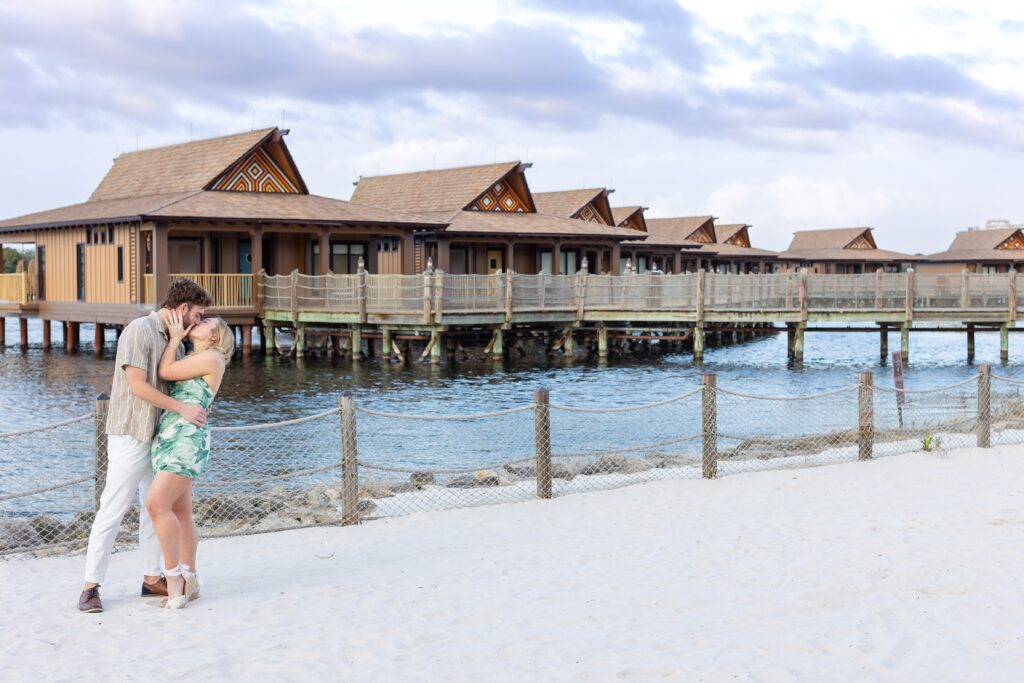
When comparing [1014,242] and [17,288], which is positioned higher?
[1014,242]

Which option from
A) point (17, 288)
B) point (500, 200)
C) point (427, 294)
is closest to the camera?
point (427, 294)

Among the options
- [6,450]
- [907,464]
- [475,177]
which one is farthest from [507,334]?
[907,464]

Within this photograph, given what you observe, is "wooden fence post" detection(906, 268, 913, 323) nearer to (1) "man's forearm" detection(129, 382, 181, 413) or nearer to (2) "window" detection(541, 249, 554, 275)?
(2) "window" detection(541, 249, 554, 275)

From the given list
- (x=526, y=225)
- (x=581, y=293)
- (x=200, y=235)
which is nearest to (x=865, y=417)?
(x=581, y=293)

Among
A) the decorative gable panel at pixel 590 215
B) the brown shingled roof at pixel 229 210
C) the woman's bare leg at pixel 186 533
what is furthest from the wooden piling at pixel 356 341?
the woman's bare leg at pixel 186 533

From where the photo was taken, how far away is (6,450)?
63.3 ft

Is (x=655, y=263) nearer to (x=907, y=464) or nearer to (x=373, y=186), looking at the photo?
(x=373, y=186)

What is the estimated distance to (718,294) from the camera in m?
36.6

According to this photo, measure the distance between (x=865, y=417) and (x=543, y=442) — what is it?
15.9ft

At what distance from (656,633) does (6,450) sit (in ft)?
49.6

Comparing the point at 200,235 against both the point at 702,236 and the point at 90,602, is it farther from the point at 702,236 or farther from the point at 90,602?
the point at 702,236

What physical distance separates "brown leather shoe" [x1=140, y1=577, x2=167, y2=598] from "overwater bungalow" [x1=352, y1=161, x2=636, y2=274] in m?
34.7

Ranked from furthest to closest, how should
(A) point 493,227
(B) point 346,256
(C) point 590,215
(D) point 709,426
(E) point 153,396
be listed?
(C) point 590,215
(A) point 493,227
(B) point 346,256
(D) point 709,426
(E) point 153,396

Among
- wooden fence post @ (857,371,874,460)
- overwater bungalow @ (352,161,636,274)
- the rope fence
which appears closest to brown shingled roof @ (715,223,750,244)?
overwater bungalow @ (352,161,636,274)
